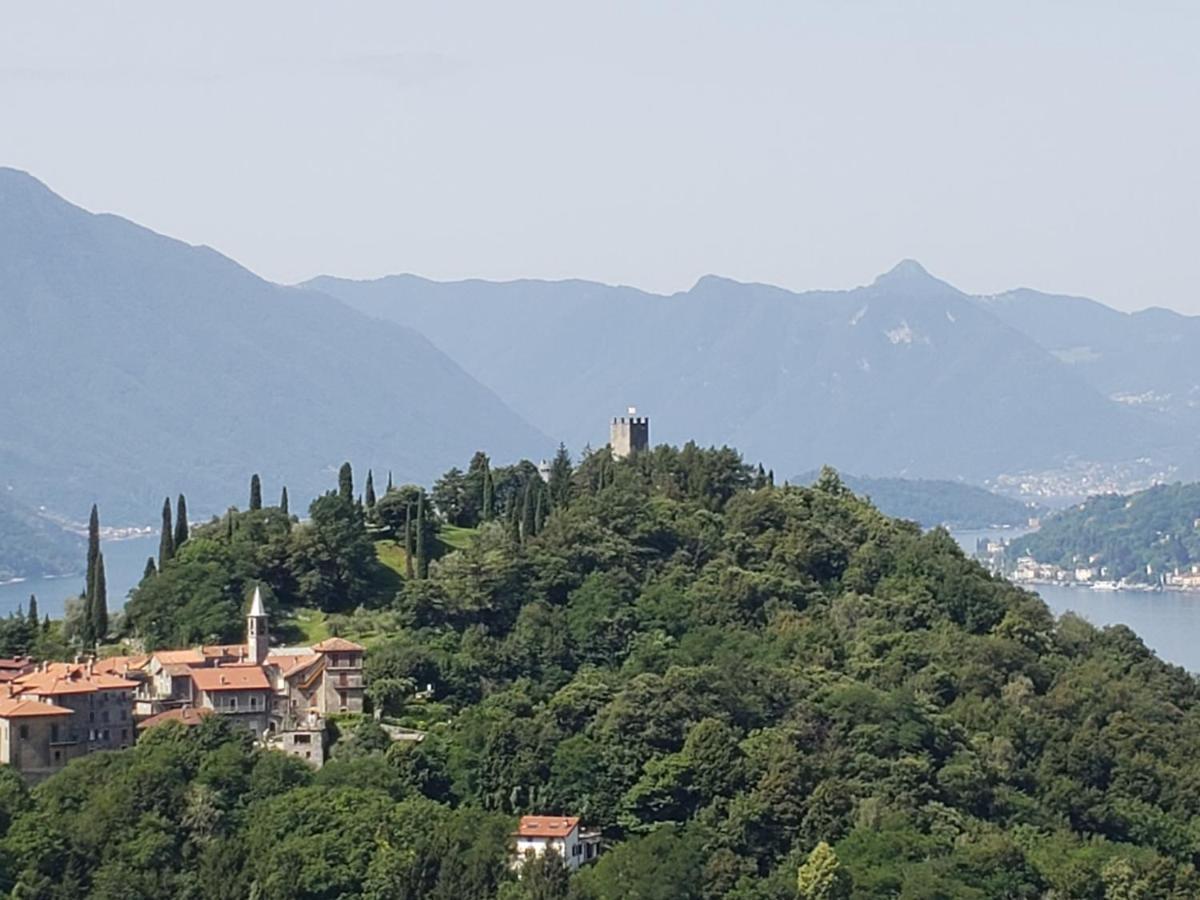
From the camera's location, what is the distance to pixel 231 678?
47.0 meters

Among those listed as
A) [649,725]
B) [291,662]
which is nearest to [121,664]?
[291,662]

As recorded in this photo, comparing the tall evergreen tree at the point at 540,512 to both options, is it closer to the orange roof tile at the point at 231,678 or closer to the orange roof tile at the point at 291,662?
the orange roof tile at the point at 291,662

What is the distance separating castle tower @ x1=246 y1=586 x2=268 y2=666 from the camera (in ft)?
158

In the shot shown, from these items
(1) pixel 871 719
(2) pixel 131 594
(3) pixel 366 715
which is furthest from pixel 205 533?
(1) pixel 871 719

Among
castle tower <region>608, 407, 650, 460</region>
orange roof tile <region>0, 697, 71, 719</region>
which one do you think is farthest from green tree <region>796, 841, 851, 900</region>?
castle tower <region>608, 407, 650, 460</region>

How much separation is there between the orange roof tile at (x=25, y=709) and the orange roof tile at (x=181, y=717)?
1468 mm

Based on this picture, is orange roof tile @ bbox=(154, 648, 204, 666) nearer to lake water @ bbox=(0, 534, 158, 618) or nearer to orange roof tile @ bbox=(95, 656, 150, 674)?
orange roof tile @ bbox=(95, 656, 150, 674)

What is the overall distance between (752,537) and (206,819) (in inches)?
716

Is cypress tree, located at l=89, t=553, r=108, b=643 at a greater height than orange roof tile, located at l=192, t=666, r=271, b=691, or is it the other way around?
cypress tree, located at l=89, t=553, r=108, b=643

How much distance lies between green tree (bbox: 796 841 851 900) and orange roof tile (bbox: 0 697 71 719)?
40.2 ft

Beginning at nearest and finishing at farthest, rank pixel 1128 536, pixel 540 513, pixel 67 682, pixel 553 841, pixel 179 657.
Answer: pixel 553 841, pixel 67 682, pixel 179 657, pixel 540 513, pixel 1128 536

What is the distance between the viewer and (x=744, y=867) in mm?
43875

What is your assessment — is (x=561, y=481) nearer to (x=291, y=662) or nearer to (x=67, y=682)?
(x=291, y=662)

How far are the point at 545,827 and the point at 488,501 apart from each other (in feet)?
59.3
